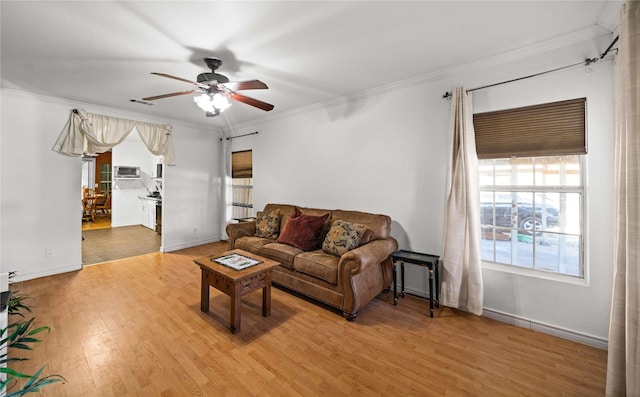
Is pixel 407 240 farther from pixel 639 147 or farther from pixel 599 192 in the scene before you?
pixel 639 147

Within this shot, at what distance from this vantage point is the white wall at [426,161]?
222cm

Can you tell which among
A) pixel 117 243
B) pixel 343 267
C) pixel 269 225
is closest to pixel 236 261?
pixel 343 267

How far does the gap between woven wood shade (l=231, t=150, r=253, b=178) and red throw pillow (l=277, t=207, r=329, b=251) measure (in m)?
2.26

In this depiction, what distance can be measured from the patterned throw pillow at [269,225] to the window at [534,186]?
2.75m

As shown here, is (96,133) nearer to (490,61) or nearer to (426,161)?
(426,161)

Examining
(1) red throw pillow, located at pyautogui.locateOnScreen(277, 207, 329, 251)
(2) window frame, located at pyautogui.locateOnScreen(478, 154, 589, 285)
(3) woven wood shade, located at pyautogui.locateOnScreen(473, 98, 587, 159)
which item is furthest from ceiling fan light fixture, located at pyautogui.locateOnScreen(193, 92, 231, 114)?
(2) window frame, located at pyautogui.locateOnScreen(478, 154, 589, 285)

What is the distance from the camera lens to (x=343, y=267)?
2631mm

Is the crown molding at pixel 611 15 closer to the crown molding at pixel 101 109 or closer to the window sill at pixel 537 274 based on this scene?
the window sill at pixel 537 274

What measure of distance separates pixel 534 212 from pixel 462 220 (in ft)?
2.23

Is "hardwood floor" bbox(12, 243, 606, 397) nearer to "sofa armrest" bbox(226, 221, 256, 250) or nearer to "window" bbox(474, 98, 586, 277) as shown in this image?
"window" bbox(474, 98, 586, 277)

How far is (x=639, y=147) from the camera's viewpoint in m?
1.43

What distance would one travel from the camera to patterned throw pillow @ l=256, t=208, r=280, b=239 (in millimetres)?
3982

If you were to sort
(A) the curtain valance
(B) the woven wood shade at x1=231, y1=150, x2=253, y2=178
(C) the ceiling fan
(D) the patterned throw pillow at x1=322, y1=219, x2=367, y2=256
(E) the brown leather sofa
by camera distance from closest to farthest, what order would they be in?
(C) the ceiling fan → (E) the brown leather sofa → (D) the patterned throw pillow at x1=322, y1=219, x2=367, y2=256 → (A) the curtain valance → (B) the woven wood shade at x1=231, y1=150, x2=253, y2=178

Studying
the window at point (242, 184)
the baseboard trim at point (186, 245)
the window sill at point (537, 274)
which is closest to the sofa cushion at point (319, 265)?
the window sill at point (537, 274)
